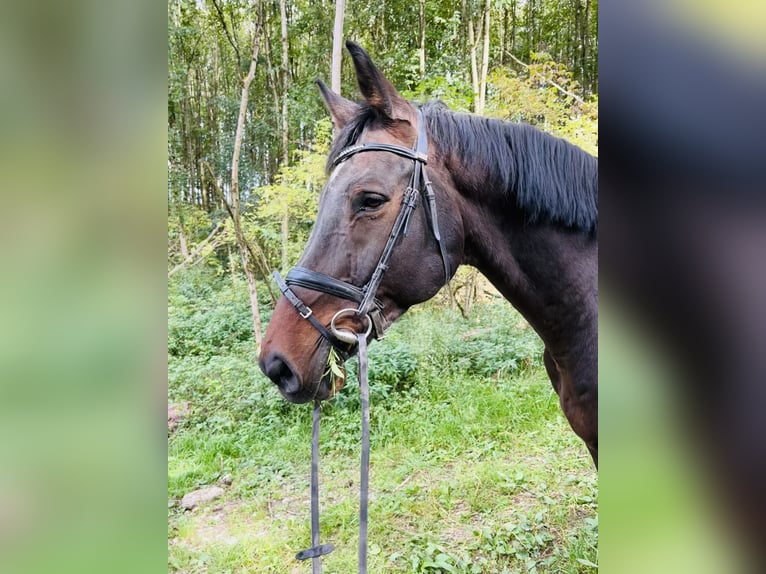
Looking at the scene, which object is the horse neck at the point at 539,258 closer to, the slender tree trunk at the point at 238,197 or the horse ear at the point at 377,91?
the horse ear at the point at 377,91

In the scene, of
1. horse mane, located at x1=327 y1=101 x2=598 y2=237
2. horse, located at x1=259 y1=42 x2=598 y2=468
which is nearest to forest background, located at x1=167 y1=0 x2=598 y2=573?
horse mane, located at x1=327 y1=101 x2=598 y2=237

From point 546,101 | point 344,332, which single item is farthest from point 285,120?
point 344,332

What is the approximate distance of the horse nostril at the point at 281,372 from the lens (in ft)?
3.78

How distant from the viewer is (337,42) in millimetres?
2258

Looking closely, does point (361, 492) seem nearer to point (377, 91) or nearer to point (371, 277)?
point (371, 277)

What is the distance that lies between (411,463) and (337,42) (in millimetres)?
2361

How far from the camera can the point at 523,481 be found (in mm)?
2385

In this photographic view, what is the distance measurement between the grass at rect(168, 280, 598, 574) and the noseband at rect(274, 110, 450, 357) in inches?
52.4

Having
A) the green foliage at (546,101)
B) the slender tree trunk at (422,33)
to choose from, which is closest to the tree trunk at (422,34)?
the slender tree trunk at (422,33)

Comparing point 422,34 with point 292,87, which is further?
point 292,87

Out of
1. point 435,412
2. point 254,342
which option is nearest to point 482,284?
point 435,412

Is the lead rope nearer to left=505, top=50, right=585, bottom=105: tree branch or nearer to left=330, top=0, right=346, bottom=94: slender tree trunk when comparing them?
left=505, top=50, right=585, bottom=105: tree branch

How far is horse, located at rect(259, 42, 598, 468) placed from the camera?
1176 millimetres
